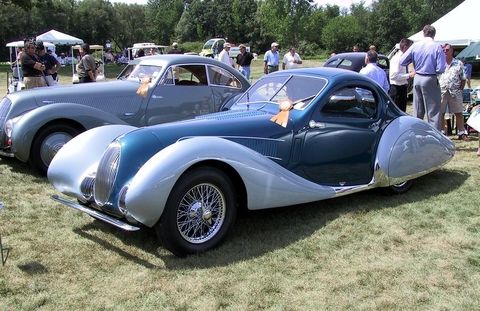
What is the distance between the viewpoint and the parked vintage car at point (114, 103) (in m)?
6.70

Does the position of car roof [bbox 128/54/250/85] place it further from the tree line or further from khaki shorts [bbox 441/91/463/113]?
the tree line

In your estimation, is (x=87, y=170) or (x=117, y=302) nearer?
(x=117, y=302)

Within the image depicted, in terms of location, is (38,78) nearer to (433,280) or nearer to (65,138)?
(65,138)

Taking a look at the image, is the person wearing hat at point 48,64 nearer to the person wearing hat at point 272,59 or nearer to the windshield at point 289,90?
the person wearing hat at point 272,59

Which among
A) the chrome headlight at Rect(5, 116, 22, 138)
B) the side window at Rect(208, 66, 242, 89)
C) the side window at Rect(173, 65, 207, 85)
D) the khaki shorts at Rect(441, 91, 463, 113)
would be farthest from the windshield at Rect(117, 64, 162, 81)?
the khaki shorts at Rect(441, 91, 463, 113)

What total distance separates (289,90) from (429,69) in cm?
358

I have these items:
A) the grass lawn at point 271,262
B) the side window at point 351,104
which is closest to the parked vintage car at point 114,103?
the grass lawn at point 271,262

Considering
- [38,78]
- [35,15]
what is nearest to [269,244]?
[38,78]

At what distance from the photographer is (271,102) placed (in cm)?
535

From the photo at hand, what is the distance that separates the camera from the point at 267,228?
188 inches

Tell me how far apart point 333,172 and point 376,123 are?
93 cm

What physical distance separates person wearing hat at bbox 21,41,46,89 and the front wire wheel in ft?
22.4

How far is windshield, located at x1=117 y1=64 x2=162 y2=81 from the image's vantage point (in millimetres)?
8070

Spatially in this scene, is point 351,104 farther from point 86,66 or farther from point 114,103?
point 86,66
